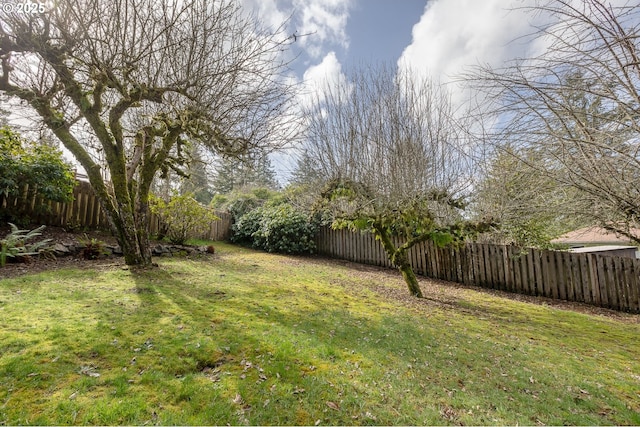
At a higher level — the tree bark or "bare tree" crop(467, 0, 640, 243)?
"bare tree" crop(467, 0, 640, 243)

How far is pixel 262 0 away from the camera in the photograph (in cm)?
452

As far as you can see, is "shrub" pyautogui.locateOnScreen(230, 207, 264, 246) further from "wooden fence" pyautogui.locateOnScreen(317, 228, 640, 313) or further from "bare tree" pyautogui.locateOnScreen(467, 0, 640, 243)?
"bare tree" pyautogui.locateOnScreen(467, 0, 640, 243)

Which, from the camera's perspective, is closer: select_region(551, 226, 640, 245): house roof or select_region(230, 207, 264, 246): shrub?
select_region(551, 226, 640, 245): house roof

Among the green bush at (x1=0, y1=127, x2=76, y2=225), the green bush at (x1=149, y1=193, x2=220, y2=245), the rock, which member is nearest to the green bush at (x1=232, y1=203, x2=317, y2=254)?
the green bush at (x1=149, y1=193, x2=220, y2=245)

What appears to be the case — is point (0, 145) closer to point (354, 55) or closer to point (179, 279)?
point (179, 279)

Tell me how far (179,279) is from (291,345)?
338cm

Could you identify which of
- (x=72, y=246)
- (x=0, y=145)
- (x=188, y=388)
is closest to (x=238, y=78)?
(x=188, y=388)

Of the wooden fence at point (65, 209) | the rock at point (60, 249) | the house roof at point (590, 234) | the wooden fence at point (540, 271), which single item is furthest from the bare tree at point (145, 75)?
the wooden fence at point (540, 271)

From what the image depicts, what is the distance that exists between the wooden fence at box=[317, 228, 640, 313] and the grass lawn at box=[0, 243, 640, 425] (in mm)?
2322

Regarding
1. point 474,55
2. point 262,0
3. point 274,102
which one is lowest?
point 474,55

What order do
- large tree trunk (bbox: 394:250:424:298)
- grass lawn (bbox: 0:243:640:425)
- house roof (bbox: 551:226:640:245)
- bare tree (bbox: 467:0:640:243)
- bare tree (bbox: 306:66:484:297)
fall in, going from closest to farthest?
bare tree (bbox: 467:0:640:243), grass lawn (bbox: 0:243:640:425), house roof (bbox: 551:226:640:245), bare tree (bbox: 306:66:484:297), large tree trunk (bbox: 394:250:424:298)

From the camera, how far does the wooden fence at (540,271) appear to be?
6.52 meters

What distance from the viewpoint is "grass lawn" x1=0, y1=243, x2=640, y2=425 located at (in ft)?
6.65

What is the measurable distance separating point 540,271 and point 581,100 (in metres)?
6.91
